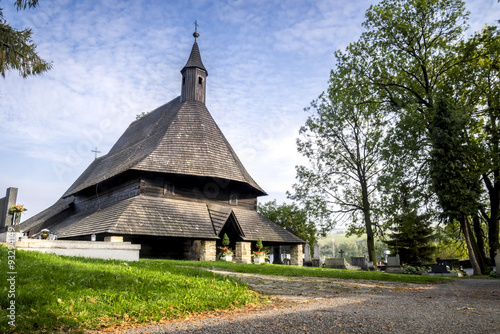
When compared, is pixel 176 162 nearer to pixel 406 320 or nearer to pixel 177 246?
pixel 177 246

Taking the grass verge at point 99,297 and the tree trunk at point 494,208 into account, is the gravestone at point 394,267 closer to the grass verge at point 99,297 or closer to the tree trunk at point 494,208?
the tree trunk at point 494,208

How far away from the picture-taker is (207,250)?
20.2 m

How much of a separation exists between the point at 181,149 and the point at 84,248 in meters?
11.1

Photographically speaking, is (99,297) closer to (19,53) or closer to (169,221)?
(19,53)

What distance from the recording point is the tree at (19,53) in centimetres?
1059

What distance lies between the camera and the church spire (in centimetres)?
2755

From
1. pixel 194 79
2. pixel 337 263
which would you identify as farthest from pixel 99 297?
pixel 194 79

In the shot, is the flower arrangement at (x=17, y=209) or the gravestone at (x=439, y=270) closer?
the flower arrangement at (x=17, y=209)

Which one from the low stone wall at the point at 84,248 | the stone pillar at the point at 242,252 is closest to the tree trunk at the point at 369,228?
the stone pillar at the point at 242,252

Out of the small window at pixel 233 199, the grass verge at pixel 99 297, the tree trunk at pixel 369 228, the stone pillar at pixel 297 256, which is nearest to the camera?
the grass verge at pixel 99 297

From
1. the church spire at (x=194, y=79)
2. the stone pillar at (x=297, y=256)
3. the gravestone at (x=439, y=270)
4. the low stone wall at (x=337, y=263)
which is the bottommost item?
the gravestone at (x=439, y=270)

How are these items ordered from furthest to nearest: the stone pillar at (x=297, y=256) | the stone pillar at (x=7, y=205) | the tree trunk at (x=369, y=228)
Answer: the tree trunk at (x=369, y=228), the stone pillar at (x=297, y=256), the stone pillar at (x=7, y=205)

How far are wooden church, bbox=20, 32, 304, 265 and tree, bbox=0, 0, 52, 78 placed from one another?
882cm

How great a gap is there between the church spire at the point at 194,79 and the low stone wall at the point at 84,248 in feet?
53.4
